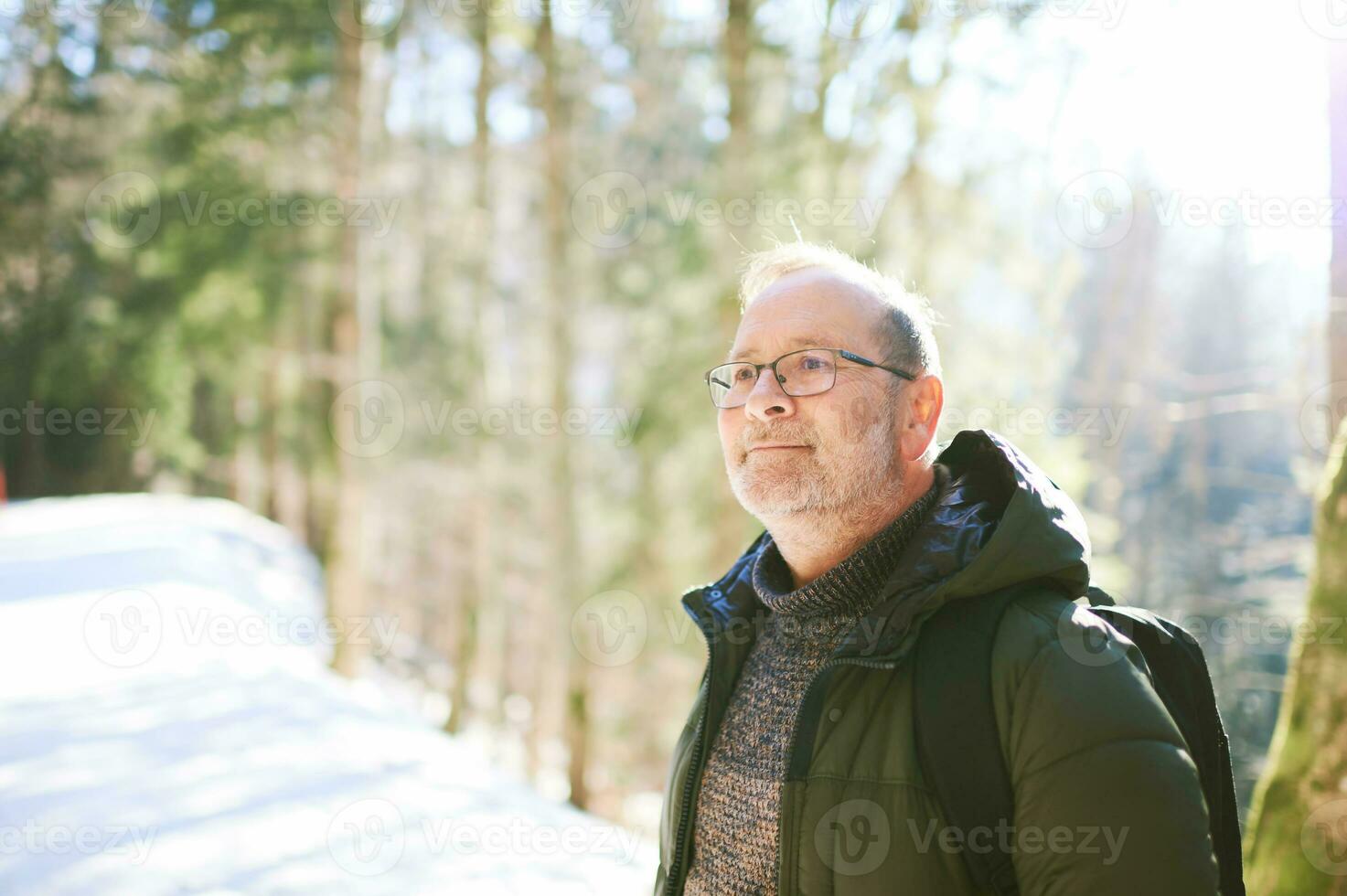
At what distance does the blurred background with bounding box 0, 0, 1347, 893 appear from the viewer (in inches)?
262

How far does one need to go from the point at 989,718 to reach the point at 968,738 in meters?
0.05

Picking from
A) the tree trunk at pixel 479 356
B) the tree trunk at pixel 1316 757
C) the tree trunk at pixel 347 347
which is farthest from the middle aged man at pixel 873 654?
the tree trunk at pixel 479 356

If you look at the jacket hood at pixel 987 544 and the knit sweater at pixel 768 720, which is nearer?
the jacket hood at pixel 987 544

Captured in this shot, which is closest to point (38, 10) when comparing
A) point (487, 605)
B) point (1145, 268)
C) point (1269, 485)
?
point (487, 605)

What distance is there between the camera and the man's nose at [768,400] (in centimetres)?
211

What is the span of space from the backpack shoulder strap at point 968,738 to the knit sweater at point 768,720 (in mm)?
359

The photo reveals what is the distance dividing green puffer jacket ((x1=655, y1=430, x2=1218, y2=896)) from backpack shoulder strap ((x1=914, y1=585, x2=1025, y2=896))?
2cm

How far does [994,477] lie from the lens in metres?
1.99

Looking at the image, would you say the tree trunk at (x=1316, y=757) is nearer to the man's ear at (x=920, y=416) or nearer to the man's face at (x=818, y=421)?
the man's ear at (x=920, y=416)

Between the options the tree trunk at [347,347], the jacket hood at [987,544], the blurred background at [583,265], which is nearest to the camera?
the jacket hood at [987,544]

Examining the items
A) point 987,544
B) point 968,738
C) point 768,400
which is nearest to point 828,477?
point 768,400

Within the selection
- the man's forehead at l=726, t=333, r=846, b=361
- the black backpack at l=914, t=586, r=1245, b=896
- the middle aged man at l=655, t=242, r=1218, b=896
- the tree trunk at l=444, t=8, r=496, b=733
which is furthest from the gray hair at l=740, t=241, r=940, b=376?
the tree trunk at l=444, t=8, r=496, b=733

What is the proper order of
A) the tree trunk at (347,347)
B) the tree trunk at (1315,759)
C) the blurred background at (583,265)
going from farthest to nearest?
the tree trunk at (347,347) < the blurred background at (583,265) < the tree trunk at (1315,759)

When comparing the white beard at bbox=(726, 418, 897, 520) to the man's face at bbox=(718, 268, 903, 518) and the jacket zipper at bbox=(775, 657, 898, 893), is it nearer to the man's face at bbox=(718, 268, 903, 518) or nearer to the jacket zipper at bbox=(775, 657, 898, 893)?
the man's face at bbox=(718, 268, 903, 518)
